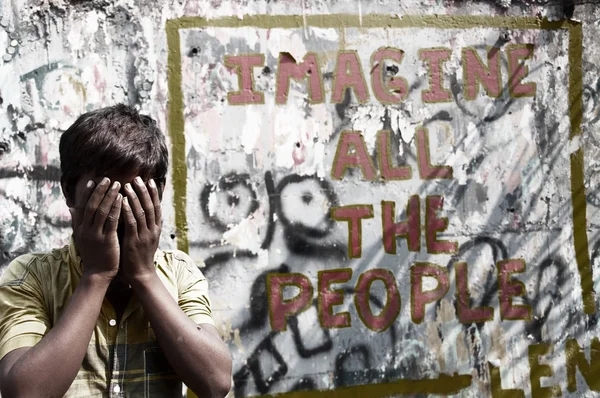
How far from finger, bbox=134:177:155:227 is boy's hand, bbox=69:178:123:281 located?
0.05 meters

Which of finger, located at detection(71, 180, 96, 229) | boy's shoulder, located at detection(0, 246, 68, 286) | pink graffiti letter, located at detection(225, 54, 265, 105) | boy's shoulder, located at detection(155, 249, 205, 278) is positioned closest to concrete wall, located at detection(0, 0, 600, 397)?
pink graffiti letter, located at detection(225, 54, 265, 105)

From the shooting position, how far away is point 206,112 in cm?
368

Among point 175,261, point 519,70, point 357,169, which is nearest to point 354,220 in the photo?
point 357,169

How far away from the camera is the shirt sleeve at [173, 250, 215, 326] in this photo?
2070 mm

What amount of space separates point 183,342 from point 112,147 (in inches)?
22.2

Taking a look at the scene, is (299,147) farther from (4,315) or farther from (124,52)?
(4,315)

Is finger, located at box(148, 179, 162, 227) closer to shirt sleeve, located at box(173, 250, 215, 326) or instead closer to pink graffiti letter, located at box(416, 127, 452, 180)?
shirt sleeve, located at box(173, 250, 215, 326)

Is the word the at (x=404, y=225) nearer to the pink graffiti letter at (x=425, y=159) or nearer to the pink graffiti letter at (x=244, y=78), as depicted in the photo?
the pink graffiti letter at (x=425, y=159)

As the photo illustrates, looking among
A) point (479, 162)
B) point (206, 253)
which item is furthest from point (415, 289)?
point (206, 253)

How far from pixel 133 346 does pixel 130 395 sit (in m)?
A: 0.13

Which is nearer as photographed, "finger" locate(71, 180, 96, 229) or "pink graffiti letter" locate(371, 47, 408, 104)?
"finger" locate(71, 180, 96, 229)

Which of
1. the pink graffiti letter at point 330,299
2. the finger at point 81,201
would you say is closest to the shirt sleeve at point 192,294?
Answer: the finger at point 81,201

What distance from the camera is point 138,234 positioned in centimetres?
192

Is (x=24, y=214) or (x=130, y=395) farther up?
(x=24, y=214)
